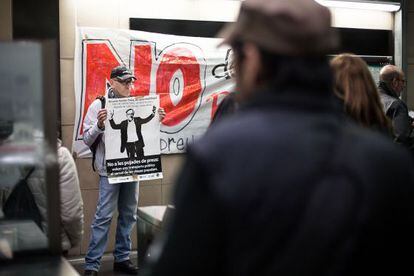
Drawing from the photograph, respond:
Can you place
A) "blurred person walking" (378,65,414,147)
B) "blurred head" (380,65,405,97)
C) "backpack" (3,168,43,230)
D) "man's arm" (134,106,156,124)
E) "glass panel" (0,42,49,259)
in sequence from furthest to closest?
1. "man's arm" (134,106,156,124)
2. "blurred head" (380,65,405,97)
3. "blurred person walking" (378,65,414,147)
4. "backpack" (3,168,43,230)
5. "glass panel" (0,42,49,259)

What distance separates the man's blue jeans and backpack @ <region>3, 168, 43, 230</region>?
110 inches

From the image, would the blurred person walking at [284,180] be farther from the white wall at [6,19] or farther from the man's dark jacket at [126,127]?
the white wall at [6,19]

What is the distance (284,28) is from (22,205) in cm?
170

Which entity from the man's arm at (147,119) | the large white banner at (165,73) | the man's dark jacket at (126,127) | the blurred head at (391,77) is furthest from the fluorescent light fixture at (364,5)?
the man's dark jacket at (126,127)

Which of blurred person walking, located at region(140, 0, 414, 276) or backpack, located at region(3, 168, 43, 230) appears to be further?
backpack, located at region(3, 168, 43, 230)

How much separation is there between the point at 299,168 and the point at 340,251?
0.20m

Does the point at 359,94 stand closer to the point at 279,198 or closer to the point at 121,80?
the point at 279,198

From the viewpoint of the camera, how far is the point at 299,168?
1360mm

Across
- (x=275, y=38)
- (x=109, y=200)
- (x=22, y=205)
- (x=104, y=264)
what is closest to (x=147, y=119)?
(x=109, y=200)

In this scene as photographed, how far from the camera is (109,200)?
5562mm

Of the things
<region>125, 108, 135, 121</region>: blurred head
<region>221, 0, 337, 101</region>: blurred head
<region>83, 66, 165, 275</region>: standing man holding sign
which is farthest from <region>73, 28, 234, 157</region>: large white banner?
<region>221, 0, 337, 101</region>: blurred head

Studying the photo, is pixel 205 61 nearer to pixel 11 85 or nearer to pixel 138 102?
pixel 138 102

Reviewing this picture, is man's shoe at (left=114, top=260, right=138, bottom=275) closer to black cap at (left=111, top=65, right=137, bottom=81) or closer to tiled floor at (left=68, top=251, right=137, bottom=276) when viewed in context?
tiled floor at (left=68, top=251, right=137, bottom=276)

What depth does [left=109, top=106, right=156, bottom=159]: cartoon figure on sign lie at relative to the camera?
5.57 m
